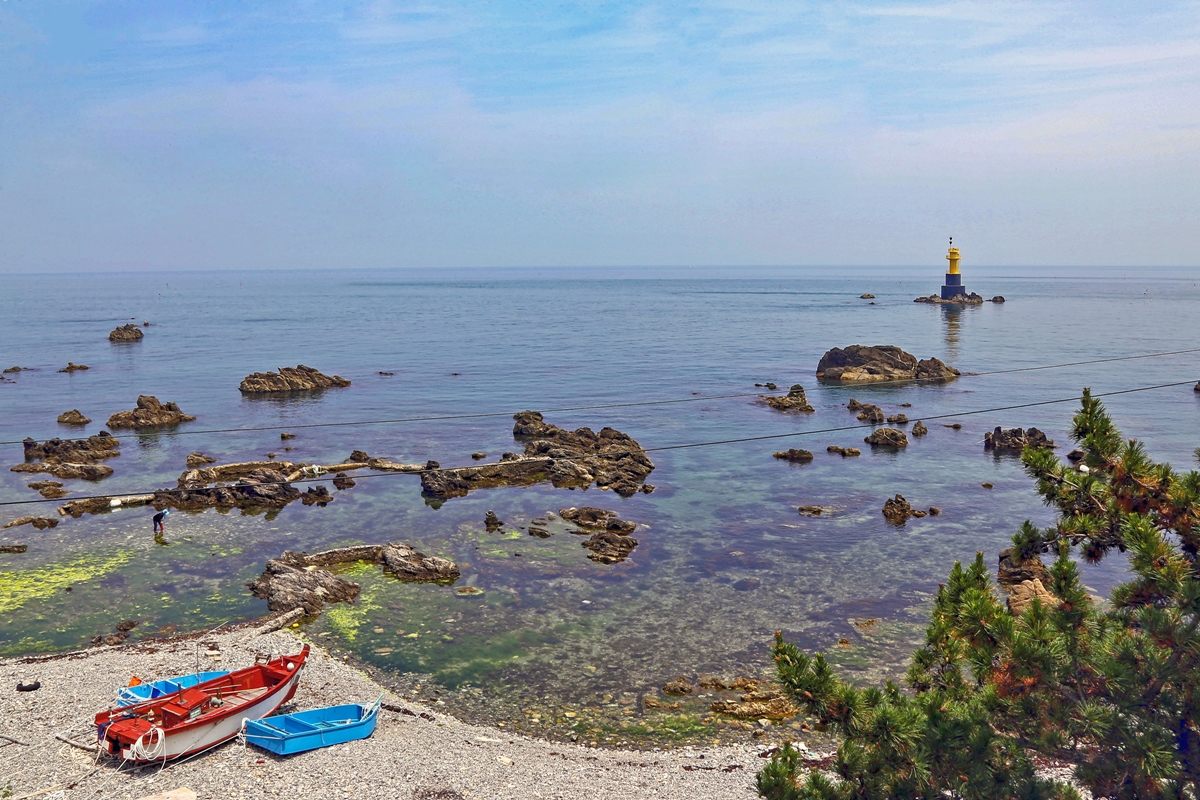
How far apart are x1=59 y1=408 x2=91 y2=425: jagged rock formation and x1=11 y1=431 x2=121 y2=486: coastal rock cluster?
8.37m

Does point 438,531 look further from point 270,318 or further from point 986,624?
point 270,318

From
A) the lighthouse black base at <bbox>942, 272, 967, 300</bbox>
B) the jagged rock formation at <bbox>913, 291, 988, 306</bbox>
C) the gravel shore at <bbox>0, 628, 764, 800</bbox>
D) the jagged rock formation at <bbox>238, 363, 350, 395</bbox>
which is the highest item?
the lighthouse black base at <bbox>942, 272, 967, 300</bbox>

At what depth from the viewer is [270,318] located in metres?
174

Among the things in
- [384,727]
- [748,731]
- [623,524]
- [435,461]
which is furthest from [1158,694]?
[435,461]

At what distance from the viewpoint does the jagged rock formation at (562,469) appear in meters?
42.1

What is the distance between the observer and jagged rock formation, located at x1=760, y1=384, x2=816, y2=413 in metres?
65.1

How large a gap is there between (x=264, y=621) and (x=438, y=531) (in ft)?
33.7

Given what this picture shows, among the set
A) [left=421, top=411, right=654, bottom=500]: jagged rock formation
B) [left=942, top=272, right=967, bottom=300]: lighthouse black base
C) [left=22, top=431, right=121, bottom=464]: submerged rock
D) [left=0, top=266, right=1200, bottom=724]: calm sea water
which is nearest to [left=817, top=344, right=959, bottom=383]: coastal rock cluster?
[left=0, top=266, right=1200, bottom=724]: calm sea water

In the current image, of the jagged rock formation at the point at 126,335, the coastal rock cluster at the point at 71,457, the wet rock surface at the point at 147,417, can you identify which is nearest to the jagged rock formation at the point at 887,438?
the coastal rock cluster at the point at 71,457

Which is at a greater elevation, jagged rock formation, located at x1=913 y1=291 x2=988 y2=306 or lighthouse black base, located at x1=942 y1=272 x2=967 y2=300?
lighthouse black base, located at x1=942 y1=272 x2=967 y2=300

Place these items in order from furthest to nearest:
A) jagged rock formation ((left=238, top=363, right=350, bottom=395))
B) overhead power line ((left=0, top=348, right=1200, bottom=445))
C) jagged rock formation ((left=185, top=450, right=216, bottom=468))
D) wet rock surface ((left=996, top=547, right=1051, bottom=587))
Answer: jagged rock formation ((left=238, top=363, right=350, bottom=395)) < overhead power line ((left=0, top=348, right=1200, bottom=445)) < jagged rock formation ((left=185, top=450, right=216, bottom=468)) < wet rock surface ((left=996, top=547, right=1051, bottom=587))

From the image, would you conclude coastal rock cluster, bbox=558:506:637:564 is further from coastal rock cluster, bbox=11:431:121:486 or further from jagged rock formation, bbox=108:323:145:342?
jagged rock formation, bbox=108:323:145:342

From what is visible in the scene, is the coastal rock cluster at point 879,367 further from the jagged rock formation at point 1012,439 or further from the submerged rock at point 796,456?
the submerged rock at point 796,456

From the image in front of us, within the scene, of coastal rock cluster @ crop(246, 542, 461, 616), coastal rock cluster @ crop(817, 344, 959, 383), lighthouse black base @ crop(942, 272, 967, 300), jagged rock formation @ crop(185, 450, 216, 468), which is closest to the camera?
coastal rock cluster @ crop(246, 542, 461, 616)
